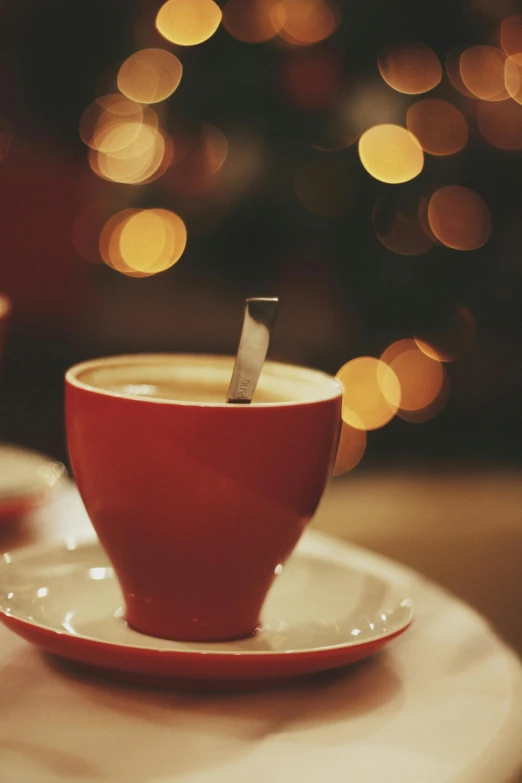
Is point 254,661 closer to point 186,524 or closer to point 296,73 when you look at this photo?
point 186,524

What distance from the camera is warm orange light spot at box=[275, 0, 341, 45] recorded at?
6.89ft

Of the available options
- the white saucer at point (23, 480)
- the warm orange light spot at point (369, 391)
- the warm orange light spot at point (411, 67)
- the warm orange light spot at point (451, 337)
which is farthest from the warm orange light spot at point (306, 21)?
the white saucer at point (23, 480)

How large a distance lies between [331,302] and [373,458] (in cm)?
47

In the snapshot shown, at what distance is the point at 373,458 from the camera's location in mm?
2443

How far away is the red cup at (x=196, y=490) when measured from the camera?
14.9 inches

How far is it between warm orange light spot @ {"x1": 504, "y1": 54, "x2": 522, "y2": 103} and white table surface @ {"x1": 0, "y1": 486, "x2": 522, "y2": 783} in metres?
2.03

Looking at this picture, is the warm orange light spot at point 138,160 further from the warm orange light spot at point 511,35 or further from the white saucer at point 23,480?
the white saucer at point 23,480

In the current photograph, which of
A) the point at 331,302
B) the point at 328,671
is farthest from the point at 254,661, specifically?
the point at 331,302

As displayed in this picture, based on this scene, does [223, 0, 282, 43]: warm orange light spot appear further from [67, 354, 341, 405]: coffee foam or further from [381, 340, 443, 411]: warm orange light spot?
[67, 354, 341, 405]: coffee foam

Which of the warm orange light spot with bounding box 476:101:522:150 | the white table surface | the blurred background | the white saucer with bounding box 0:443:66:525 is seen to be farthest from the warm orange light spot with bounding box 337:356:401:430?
the white table surface

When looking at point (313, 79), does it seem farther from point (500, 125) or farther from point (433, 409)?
point (433, 409)

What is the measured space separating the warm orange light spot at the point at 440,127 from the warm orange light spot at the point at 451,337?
1.51ft

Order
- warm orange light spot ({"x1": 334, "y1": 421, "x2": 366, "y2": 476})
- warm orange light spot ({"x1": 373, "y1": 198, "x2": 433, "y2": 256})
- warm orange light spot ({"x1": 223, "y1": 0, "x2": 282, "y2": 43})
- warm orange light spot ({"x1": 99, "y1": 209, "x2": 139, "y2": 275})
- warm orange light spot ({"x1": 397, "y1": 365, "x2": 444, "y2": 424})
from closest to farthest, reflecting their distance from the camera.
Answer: warm orange light spot ({"x1": 223, "y1": 0, "x2": 282, "y2": 43}) → warm orange light spot ({"x1": 373, "y1": 198, "x2": 433, "y2": 256}) → warm orange light spot ({"x1": 334, "y1": 421, "x2": 366, "y2": 476}) → warm orange light spot ({"x1": 397, "y1": 365, "x2": 444, "y2": 424}) → warm orange light spot ({"x1": 99, "y1": 209, "x2": 139, "y2": 275})

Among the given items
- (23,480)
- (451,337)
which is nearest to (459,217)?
(451,337)
